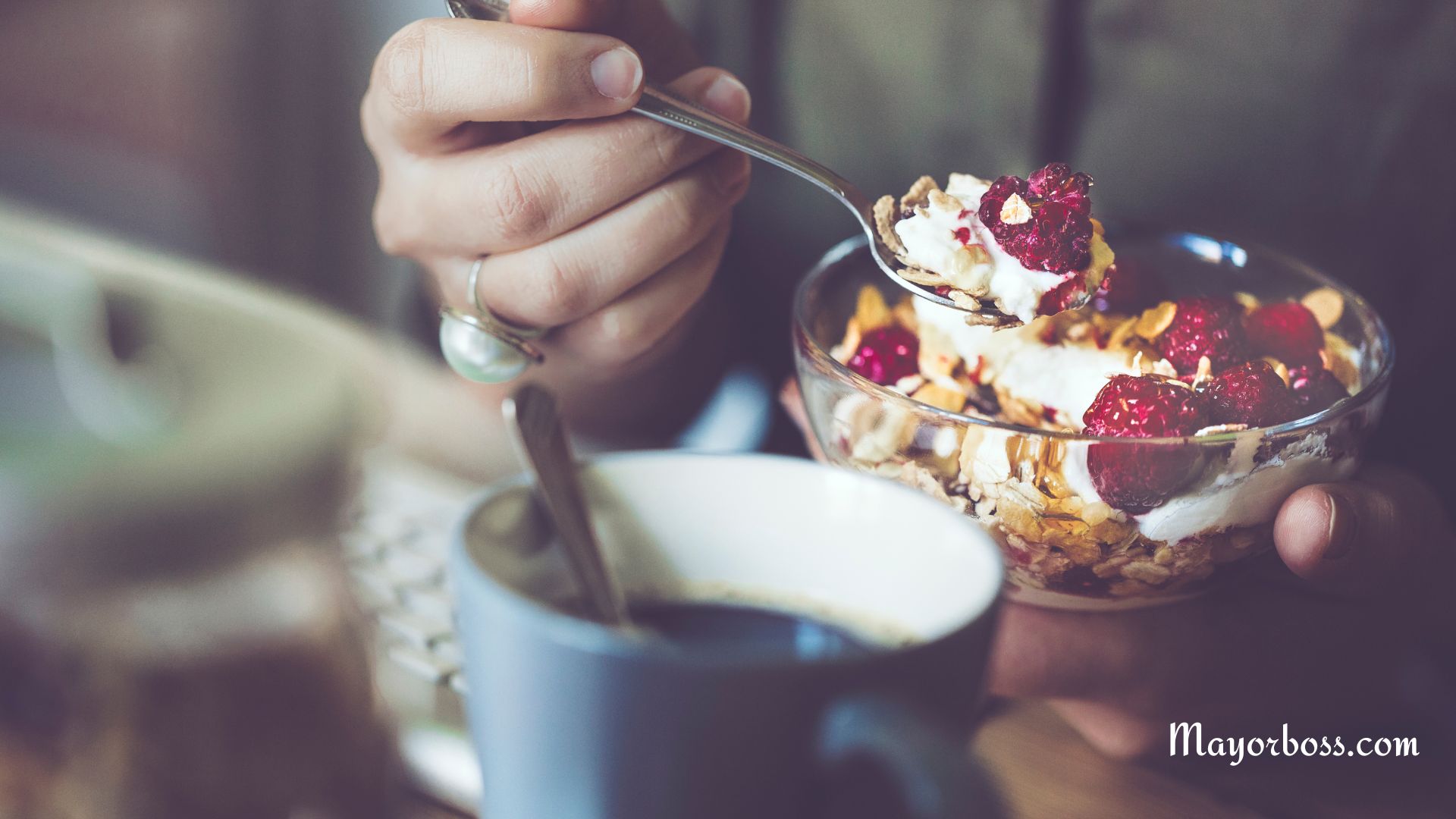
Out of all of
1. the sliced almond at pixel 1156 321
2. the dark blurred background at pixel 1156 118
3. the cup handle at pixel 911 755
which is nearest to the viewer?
the cup handle at pixel 911 755

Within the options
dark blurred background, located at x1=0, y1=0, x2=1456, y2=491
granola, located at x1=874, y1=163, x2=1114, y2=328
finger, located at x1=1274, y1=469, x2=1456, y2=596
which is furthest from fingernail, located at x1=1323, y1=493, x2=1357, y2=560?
dark blurred background, located at x1=0, y1=0, x2=1456, y2=491

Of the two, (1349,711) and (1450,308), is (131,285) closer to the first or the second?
(1349,711)

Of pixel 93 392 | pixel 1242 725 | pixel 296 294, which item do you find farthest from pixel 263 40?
pixel 1242 725

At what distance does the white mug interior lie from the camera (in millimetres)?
235

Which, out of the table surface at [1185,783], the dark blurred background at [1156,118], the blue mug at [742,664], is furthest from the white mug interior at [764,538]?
the dark blurred background at [1156,118]

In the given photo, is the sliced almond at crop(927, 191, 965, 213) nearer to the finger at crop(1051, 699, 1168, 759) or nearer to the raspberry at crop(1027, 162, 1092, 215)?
the raspberry at crop(1027, 162, 1092, 215)

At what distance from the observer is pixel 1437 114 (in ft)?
2.02

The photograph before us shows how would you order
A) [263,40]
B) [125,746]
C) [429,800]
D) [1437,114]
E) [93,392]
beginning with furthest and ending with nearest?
[263,40]
[1437,114]
[93,392]
[429,800]
[125,746]

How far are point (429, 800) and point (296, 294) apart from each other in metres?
1.13

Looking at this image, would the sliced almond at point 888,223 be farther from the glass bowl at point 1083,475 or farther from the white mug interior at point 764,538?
the white mug interior at point 764,538

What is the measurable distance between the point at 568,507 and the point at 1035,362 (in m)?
0.23

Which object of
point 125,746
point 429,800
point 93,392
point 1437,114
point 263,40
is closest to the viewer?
point 125,746

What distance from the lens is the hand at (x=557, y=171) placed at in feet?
1.20

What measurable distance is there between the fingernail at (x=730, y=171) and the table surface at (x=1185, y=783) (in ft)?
0.72
